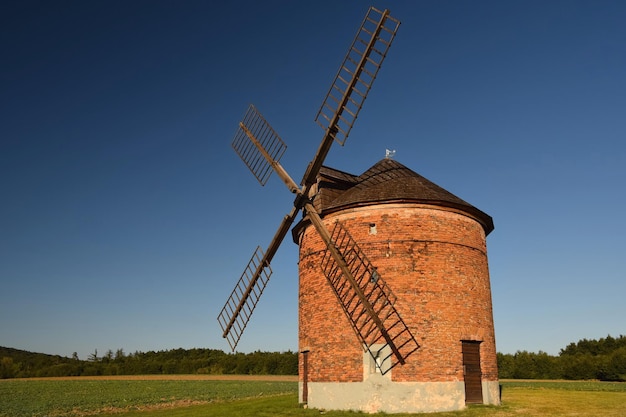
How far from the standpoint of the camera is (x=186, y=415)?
17.1m

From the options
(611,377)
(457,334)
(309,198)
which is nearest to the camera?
(457,334)

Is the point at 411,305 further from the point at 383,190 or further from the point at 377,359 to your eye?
the point at 383,190

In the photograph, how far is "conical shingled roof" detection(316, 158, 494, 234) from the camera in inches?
637

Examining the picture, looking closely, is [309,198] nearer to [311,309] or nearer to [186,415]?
[311,309]

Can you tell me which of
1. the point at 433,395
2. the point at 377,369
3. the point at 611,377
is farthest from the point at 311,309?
the point at 611,377

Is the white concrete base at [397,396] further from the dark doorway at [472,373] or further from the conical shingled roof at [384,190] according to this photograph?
the conical shingled roof at [384,190]

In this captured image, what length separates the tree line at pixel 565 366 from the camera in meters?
47.9

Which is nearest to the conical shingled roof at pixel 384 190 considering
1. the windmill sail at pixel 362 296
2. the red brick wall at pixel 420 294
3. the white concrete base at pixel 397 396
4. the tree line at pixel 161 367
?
the red brick wall at pixel 420 294

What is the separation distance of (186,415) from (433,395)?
28.1 ft

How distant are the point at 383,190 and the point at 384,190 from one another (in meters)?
0.04

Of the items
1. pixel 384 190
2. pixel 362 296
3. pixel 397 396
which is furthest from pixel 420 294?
pixel 384 190

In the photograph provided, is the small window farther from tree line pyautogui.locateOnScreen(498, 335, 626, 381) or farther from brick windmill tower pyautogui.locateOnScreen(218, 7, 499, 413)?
tree line pyautogui.locateOnScreen(498, 335, 626, 381)

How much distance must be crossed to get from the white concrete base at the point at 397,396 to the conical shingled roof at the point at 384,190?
222 inches

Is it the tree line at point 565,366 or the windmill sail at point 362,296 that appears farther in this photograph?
the tree line at point 565,366
